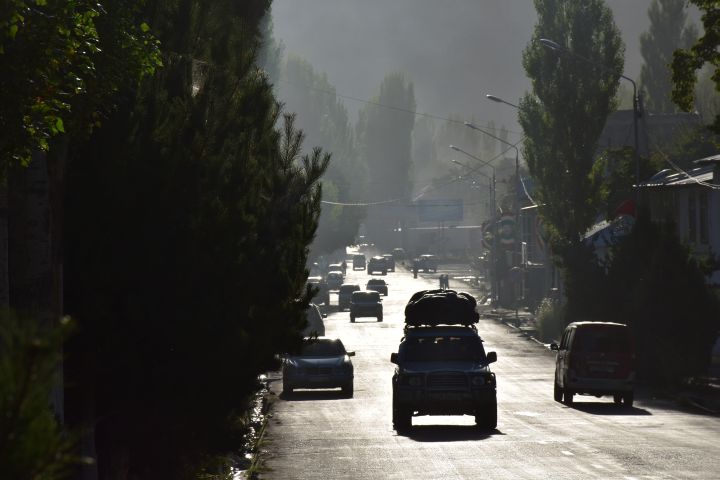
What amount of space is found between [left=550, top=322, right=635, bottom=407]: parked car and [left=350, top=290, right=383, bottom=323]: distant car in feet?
150

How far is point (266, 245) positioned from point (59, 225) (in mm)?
5731

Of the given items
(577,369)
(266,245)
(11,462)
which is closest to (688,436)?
(577,369)

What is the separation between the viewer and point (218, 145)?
48.8 feet

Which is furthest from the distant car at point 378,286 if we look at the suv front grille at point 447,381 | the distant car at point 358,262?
the suv front grille at point 447,381

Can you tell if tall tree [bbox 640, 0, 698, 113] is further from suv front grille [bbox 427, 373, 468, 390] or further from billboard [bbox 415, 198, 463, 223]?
suv front grille [bbox 427, 373, 468, 390]

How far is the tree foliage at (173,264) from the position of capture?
12969 mm

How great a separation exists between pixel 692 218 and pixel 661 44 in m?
80.7

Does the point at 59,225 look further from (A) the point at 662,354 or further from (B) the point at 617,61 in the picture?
(B) the point at 617,61

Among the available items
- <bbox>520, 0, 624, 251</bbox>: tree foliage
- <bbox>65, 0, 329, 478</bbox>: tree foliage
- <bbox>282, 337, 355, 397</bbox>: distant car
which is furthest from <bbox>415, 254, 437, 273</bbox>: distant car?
<bbox>65, 0, 329, 478</bbox>: tree foliage

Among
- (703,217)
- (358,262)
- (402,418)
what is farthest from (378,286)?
(402,418)

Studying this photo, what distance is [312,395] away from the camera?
4000cm

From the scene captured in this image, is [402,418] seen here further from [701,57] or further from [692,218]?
[692,218]

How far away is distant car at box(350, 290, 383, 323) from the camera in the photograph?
80188 millimetres

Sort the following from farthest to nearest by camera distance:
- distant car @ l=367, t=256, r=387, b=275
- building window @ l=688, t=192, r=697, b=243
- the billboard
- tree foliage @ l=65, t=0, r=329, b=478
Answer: the billboard → distant car @ l=367, t=256, r=387, b=275 → building window @ l=688, t=192, r=697, b=243 → tree foliage @ l=65, t=0, r=329, b=478
